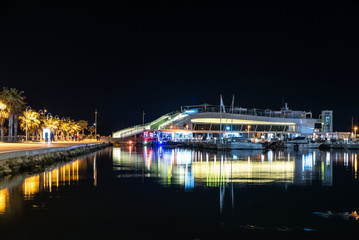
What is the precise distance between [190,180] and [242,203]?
703cm

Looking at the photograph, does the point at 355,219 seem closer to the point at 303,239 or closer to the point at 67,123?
the point at 303,239

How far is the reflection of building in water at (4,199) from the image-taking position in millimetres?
13633

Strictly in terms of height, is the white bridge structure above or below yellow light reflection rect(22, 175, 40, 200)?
above

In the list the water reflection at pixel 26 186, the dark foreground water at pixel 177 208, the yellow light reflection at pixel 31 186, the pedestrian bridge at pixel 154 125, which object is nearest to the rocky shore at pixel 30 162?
the water reflection at pixel 26 186

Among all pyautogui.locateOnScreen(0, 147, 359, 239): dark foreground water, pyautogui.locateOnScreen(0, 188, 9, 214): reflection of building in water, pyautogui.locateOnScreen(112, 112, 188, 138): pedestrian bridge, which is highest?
pyautogui.locateOnScreen(112, 112, 188, 138): pedestrian bridge

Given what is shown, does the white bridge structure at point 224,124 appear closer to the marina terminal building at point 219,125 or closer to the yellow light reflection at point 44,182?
the marina terminal building at point 219,125

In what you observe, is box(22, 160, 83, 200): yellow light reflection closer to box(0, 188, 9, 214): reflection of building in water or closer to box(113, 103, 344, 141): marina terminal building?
box(0, 188, 9, 214): reflection of building in water

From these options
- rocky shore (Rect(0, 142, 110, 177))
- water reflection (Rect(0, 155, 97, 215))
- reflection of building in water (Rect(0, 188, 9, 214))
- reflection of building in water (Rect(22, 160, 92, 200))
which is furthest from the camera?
rocky shore (Rect(0, 142, 110, 177))

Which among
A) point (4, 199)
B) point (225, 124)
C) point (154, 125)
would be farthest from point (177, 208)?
point (225, 124)

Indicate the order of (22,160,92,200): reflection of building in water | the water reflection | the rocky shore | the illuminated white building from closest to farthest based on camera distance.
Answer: the water reflection
(22,160,92,200): reflection of building in water
the rocky shore
the illuminated white building

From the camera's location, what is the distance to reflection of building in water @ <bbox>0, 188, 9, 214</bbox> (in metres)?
13.6

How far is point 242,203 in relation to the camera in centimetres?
1480

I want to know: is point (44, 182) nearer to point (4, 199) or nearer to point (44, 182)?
point (44, 182)

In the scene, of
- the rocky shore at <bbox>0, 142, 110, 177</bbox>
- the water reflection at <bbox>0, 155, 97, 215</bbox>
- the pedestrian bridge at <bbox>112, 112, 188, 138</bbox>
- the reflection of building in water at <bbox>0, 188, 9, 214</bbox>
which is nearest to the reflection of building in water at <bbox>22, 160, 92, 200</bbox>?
the water reflection at <bbox>0, 155, 97, 215</bbox>
